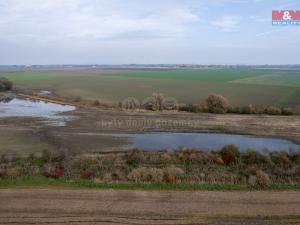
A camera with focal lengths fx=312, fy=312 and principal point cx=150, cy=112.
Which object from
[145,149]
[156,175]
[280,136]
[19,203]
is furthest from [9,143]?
[280,136]

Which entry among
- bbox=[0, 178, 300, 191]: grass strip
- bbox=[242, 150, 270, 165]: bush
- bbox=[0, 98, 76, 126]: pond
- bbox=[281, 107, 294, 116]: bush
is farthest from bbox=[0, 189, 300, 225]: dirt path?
bbox=[281, 107, 294, 116]: bush

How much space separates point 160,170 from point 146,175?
0.95 m

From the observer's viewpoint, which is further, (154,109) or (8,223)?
(154,109)

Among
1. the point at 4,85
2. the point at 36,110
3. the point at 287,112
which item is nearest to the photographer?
the point at 287,112

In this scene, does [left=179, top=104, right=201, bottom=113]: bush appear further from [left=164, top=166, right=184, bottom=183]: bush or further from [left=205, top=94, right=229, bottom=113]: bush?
[left=164, top=166, right=184, bottom=183]: bush

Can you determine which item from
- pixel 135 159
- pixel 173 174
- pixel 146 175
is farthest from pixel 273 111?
pixel 146 175

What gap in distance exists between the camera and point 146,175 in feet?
55.9

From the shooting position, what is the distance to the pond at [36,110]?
120 feet

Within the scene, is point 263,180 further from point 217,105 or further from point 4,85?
point 4,85

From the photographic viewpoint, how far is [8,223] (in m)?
12.4

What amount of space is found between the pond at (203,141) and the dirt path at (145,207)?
1024 cm

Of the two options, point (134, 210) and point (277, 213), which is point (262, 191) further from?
point (134, 210)

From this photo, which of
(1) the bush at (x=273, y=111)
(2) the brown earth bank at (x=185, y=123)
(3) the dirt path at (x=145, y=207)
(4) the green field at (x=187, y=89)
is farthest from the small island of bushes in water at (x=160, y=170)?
(4) the green field at (x=187, y=89)

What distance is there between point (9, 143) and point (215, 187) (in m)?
18.0
